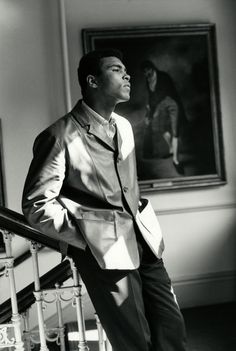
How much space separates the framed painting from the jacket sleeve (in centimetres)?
325

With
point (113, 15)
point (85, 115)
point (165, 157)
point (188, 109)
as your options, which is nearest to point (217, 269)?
point (165, 157)

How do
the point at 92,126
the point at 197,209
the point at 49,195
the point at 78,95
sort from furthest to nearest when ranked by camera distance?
the point at 197,209 < the point at 78,95 < the point at 92,126 < the point at 49,195

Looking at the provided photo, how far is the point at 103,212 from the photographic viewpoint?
2312 mm

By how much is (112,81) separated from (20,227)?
2.64 ft

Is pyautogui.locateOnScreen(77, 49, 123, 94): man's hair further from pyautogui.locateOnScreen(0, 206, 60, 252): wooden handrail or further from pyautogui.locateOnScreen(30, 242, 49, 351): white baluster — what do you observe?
pyautogui.locateOnScreen(30, 242, 49, 351): white baluster

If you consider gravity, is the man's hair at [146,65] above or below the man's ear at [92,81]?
above

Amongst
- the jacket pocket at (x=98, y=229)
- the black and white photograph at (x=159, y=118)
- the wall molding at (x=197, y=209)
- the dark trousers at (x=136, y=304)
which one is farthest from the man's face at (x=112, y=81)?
the wall molding at (x=197, y=209)

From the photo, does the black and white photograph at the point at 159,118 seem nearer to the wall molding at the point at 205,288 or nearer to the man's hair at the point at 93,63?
the wall molding at the point at 205,288

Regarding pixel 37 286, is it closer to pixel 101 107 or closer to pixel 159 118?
pixel 101 107

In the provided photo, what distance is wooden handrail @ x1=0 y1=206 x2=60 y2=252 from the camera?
Result: 2.52 meters

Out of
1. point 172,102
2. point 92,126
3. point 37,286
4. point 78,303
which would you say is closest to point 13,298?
point 37,286

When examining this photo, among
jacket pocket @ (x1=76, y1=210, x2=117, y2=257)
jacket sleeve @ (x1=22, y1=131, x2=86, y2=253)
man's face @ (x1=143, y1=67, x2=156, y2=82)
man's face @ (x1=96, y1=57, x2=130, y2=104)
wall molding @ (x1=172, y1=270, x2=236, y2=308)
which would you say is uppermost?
man's face @ (x1=143, y1=67, x2=156, y2=82)

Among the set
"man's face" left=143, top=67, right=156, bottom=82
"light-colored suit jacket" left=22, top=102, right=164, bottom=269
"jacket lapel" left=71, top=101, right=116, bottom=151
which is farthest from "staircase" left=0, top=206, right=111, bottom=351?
"man's face" left=143, top=67, right=156, bottom=82

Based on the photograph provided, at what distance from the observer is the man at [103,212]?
89.6 inches
